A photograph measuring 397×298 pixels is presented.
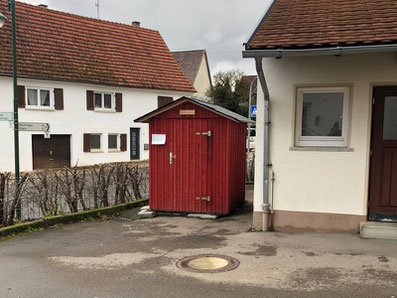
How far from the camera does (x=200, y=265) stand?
522 cm

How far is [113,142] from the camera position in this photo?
23.6 metres

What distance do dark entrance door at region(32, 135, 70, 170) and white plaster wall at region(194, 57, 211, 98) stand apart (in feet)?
79.1

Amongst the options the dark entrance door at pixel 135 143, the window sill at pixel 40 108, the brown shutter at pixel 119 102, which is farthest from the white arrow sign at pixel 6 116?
the dark entrance door at pixel 135 143

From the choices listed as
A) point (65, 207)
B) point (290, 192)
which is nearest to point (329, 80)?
point (290, 192)

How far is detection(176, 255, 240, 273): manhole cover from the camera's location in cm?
505

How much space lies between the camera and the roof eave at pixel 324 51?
5.27 metres

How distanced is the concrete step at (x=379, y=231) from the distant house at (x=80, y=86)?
17.6m

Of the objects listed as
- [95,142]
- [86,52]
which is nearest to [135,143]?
[95,142]

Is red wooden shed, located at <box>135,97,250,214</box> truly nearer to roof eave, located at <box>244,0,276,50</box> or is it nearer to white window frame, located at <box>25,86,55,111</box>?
roof eave, located at <box>244,0,276,50</box>

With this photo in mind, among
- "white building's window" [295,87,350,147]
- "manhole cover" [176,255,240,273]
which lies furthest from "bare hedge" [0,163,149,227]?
"white building's window" [295,87,350,147]

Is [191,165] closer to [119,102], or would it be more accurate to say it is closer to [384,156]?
[384,156]

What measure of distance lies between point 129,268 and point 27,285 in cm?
126

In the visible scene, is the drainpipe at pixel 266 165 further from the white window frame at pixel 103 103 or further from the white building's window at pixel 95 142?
the white window frame at pixel 103 103

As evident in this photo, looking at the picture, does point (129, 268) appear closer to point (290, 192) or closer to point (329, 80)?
point (290, 192)
